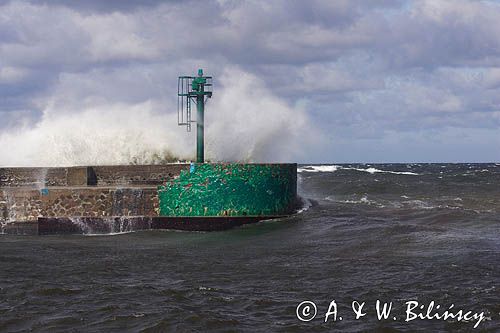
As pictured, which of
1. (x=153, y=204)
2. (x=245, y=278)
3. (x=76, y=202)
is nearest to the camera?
(x=245, y=278)

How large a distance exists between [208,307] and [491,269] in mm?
3777

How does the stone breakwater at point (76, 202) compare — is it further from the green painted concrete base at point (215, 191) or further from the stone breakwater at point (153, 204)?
the green painted concrete base at point (215, 191)

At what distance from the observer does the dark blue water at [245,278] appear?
6.11 metres

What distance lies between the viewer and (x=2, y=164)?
20.2 metres

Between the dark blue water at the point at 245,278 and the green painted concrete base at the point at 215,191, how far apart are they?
65 cm

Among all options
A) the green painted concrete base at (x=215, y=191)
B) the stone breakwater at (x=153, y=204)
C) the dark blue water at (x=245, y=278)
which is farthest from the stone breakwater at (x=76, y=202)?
the dark blue water at (x=245, y=278)

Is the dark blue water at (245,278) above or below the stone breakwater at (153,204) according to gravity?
below

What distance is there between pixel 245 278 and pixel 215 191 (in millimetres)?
5549

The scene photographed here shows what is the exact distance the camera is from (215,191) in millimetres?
13484

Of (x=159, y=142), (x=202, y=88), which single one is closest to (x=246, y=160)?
(x=159, y=142)

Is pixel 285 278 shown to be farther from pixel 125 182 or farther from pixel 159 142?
pixel 159 142

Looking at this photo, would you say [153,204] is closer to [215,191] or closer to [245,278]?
[215,191]

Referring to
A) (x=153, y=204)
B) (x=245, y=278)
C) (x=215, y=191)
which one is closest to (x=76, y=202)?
(x=153, y=204)

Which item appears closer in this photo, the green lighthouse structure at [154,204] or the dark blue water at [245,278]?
the dark blue water at [245,278]
